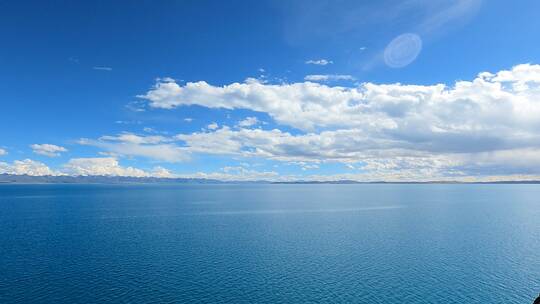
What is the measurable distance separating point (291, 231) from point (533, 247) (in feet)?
216

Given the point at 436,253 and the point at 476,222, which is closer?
the point at 436,253

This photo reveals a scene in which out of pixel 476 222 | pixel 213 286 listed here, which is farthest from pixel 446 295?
pixel 476 222

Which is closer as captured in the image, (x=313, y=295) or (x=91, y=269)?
(x=313, y=295)

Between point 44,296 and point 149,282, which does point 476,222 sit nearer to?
point 149,282

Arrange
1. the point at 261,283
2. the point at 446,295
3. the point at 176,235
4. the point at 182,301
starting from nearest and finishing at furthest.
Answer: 1. the point at 182,301
2. the point at 446,295
3. the point at 261,283
4. the point at 176,235

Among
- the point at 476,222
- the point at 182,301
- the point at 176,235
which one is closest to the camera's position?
the point at 182,301

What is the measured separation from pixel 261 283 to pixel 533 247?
7674 cm

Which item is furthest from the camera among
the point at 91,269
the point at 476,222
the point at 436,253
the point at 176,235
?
the point at 476,222

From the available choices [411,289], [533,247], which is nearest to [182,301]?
[411,289]

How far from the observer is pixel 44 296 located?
53.8 meters

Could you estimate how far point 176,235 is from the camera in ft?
333

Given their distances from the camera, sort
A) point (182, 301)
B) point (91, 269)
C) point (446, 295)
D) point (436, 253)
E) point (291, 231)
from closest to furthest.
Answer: point (182, 301)
point (446, 295)
point (91, 269)
point (436, 253)
point (291, 231)

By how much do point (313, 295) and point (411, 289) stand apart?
17.9 metres

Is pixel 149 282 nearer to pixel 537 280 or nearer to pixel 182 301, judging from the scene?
pixel 182 301
